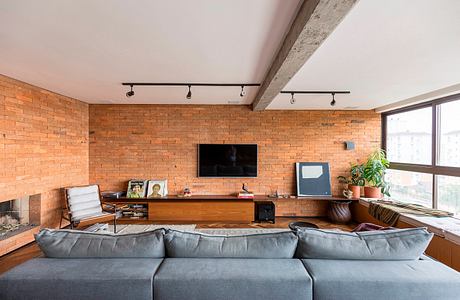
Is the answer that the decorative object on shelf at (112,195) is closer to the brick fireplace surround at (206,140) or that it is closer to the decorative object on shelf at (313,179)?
the brick fireplace surround at (206,140)

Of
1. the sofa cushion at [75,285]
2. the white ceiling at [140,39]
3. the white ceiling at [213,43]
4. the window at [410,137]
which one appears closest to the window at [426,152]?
the window at [410,137]

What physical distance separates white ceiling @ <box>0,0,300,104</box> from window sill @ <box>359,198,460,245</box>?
2.74 m

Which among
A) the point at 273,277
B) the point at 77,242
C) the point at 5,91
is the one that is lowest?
the point at 273,277

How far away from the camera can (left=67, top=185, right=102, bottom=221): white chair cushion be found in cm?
370

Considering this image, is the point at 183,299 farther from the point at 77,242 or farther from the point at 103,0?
the point at 103,0

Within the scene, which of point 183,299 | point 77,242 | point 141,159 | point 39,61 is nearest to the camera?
point 183,299

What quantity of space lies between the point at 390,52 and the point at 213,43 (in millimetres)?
1654

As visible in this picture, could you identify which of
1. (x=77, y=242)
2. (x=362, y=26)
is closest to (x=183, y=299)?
(x=77, y=242)

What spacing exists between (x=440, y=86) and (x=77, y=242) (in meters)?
4.55

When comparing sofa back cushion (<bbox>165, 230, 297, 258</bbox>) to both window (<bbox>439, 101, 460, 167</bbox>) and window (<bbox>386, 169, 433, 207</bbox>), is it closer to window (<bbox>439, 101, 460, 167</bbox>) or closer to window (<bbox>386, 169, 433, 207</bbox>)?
window (<bbox>439, 101, 460, 167</bbox>)

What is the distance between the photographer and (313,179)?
481cm

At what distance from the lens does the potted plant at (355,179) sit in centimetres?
463

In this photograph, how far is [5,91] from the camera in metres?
3.01

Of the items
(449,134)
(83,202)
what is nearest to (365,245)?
(449,134)
